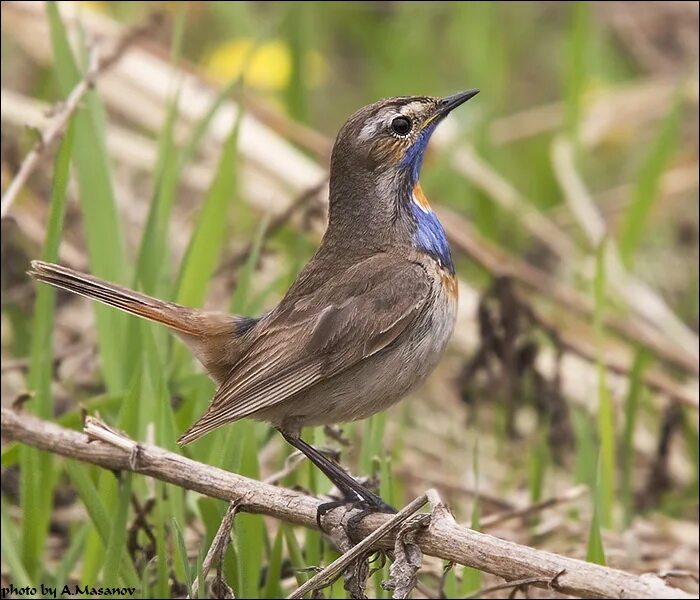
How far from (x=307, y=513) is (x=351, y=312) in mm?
804

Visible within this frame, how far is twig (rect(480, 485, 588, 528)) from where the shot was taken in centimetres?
477

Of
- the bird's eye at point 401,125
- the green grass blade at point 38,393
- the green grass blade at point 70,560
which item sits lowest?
the green grass blade at point 70,560

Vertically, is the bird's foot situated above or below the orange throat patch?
below

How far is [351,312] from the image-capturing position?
4.22 metres

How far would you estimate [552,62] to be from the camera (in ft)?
36.2

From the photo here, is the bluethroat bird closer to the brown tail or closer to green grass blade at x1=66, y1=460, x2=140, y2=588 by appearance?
the brown tail

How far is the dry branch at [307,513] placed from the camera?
9.57 ft

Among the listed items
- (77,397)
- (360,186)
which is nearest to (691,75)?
(360,186)

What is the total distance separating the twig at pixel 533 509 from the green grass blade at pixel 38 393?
1558 mm

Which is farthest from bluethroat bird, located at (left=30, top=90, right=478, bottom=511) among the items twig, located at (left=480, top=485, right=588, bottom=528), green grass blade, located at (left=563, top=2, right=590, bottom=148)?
green grass blade, located at (left=563, top=2, right=590, bottom=148)

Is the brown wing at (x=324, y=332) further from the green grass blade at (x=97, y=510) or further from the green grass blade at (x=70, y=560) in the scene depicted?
the green grass blade at (x=70, y=560)

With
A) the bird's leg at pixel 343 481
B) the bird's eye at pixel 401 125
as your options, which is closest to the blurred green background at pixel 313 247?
the bird's leg at pixel 343 481

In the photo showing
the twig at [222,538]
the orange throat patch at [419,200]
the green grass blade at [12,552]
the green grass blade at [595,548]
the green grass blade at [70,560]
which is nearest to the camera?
the twig at [222,538]

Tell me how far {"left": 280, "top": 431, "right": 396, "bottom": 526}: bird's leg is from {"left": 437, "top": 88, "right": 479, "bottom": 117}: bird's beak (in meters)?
1.26
